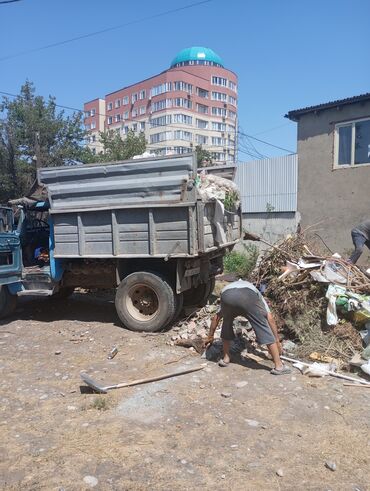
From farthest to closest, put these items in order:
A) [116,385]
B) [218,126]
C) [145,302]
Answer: [218,126] < [145,302] < [116,385]

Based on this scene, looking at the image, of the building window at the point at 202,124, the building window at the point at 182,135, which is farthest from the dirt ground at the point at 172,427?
the building window at the point at 202,124

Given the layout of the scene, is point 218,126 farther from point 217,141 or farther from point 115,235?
point 115,235

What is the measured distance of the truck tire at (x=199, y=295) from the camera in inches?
320

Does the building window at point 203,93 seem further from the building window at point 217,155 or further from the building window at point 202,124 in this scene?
the building window at point 217,155

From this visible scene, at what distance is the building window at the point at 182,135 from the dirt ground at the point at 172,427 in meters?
72.5

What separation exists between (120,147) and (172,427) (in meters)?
22.3

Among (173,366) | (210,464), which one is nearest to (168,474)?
(210,464)

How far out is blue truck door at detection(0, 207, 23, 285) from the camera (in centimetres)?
739

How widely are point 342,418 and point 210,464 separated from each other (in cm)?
145

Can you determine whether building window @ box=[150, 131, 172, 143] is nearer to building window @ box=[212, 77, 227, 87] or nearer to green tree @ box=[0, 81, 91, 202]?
building window @ box=[212, 77, 227, 87]

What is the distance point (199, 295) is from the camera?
8180 millimetres

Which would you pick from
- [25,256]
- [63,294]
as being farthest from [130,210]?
[63,294]

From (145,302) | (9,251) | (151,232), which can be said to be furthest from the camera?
(9,251)

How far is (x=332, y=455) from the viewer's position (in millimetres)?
3480
